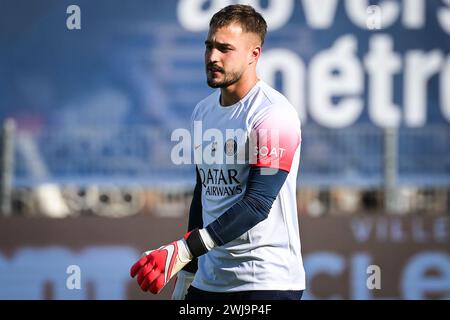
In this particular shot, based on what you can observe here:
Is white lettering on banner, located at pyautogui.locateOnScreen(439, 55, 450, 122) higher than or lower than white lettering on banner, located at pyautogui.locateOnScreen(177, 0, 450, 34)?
lower

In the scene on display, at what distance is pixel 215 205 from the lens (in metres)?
4.83

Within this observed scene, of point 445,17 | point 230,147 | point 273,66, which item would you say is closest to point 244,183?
point 230,147

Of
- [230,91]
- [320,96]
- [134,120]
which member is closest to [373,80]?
[320,96]

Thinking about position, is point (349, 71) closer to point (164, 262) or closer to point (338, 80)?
point (338, 80)

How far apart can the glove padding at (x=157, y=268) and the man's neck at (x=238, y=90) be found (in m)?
0.82

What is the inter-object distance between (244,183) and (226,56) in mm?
608

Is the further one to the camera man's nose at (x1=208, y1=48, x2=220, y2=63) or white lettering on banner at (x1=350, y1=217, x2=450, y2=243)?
white lettering on banner at (x1=350, y1=217, x2=450, y2=243)

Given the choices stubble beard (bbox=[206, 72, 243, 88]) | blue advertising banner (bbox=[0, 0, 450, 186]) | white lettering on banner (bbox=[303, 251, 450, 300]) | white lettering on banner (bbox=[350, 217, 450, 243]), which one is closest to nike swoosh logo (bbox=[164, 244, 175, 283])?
stubble beard (bbox=[206, 72, 243, 88])

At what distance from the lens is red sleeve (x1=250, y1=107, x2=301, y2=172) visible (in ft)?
15.0

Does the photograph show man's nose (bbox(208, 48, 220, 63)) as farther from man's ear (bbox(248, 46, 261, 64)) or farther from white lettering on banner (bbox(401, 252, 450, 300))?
white lettering on banner (bbox(401, 252, 450, 300))

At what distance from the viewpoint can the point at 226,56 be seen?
480 centimetres
